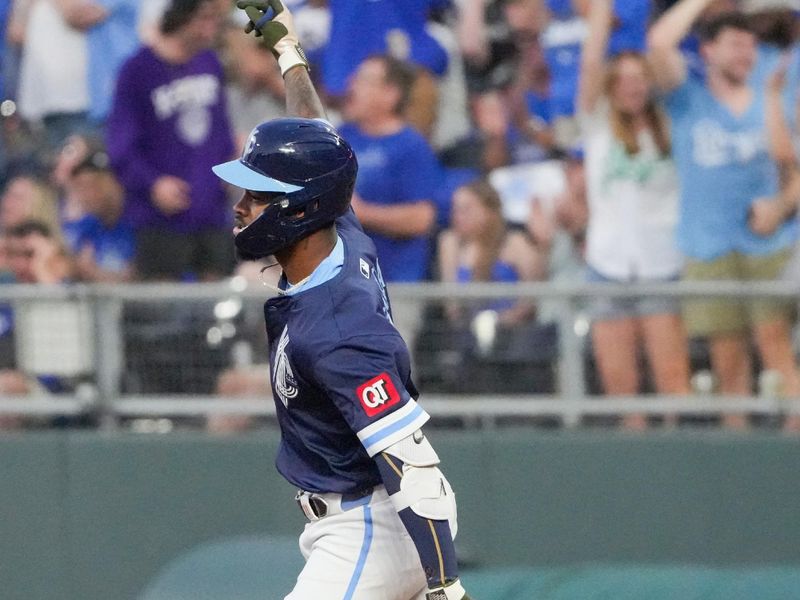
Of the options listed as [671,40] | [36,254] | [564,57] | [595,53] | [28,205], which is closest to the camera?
[671,40]

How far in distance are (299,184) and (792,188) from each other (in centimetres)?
327

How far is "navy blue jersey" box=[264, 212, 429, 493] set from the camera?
3.40m

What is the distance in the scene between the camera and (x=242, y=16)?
7293mm

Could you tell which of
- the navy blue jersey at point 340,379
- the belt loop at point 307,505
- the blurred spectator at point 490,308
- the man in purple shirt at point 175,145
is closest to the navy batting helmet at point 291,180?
the navy blue jersey at point 340,379

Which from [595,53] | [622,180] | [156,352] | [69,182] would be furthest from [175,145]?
[622,180]

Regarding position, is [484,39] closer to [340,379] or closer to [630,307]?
[630,307]

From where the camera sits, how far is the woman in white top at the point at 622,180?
638 cm

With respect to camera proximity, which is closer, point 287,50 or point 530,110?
point 287,50

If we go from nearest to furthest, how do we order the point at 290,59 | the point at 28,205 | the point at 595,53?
1. the point at 290,59
2. the point at 595,53
3. the point at 28,205

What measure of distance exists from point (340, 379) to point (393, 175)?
3.37 meters

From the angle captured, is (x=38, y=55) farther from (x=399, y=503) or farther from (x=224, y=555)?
(x=399, y=503)

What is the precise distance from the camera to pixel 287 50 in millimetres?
4586

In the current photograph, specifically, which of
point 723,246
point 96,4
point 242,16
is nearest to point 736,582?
point 723,246

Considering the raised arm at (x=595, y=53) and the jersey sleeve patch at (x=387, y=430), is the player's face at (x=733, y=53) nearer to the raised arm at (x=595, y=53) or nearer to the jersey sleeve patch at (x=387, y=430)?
the raised arm at (x=595, y=53)
